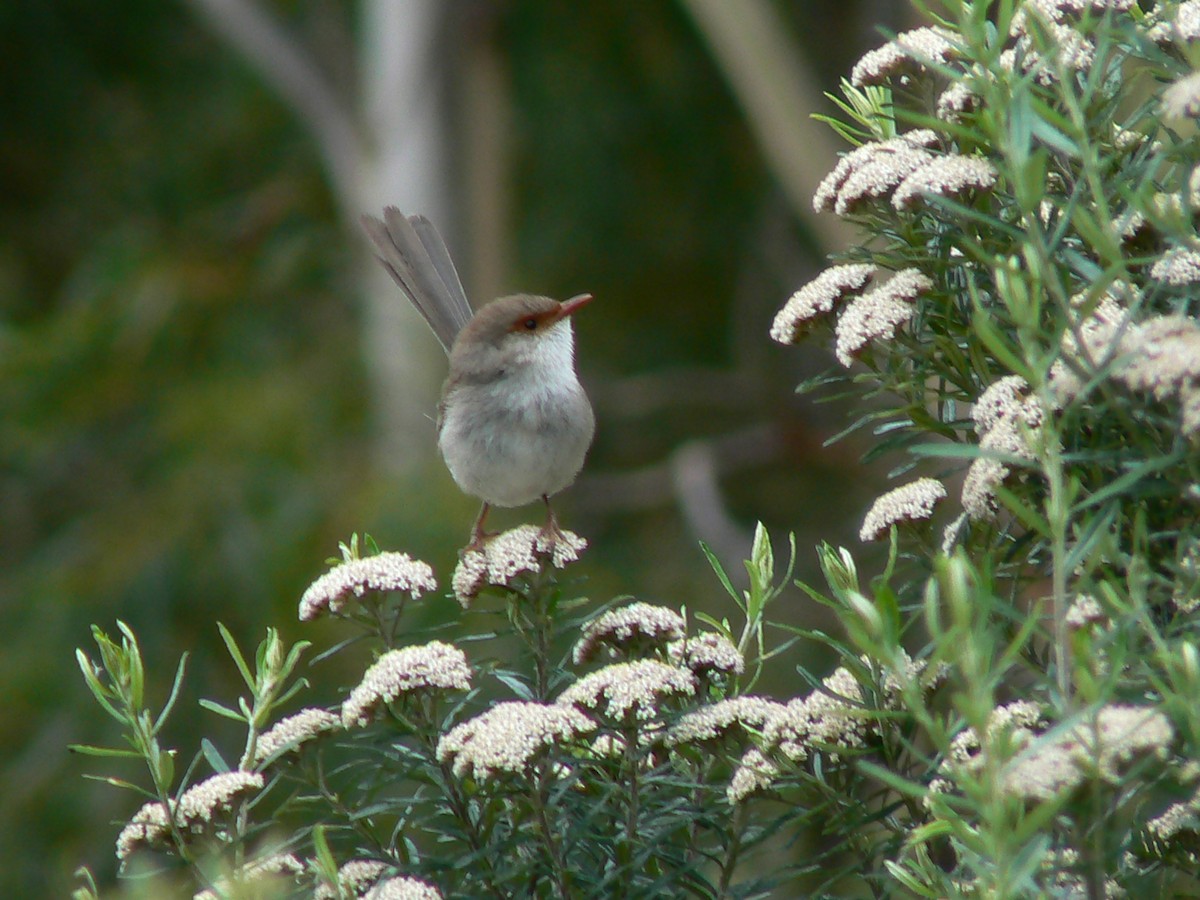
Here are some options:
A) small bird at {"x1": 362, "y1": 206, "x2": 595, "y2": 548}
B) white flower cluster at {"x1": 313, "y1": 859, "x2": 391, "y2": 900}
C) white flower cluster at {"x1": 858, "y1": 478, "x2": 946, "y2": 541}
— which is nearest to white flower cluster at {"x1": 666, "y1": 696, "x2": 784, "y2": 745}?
white flower cluster at {"x1": 858, "y1": 478, "x2": 946, "y2": 541}

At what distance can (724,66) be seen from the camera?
829cm

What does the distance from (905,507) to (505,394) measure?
2.07 meters

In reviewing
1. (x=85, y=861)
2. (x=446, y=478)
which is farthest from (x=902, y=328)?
(x=85, y=861)

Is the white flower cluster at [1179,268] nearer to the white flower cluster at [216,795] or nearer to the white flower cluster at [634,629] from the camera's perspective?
the white flower cluster at [634,629]

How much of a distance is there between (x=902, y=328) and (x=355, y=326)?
7.33 metres

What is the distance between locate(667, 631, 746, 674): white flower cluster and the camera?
172 centimetres

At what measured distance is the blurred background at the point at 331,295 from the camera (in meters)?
6.58

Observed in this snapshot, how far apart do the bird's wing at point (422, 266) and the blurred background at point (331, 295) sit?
1.24 metres

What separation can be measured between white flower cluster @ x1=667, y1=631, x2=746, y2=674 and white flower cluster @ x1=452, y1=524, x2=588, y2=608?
9.7 inches

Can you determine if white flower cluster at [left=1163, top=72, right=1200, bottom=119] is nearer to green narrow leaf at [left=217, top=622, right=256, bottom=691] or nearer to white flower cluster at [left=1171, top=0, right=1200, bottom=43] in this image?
white flower cluster at [left=1171, top=0, right=1200, bottom=43]

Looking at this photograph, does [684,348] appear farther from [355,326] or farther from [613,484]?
[355,326]

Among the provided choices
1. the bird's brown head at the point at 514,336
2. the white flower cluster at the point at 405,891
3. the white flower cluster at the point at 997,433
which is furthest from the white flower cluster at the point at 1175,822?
the bird's brown head at the point at 514,336

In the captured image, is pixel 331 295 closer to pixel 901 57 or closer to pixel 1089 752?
pixel 901 57

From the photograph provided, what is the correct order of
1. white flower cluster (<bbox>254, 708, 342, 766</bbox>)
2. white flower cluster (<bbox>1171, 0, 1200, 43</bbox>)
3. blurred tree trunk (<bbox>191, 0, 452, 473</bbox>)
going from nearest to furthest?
white flower cluster (<bbox>1171, 0, 1200, 43</bbox>), white flower cluster (<bbox>254, 708, 342, 766</bbox>), blurred tree trunk (<bbox>191, 0, 452, 473</bbox>)
